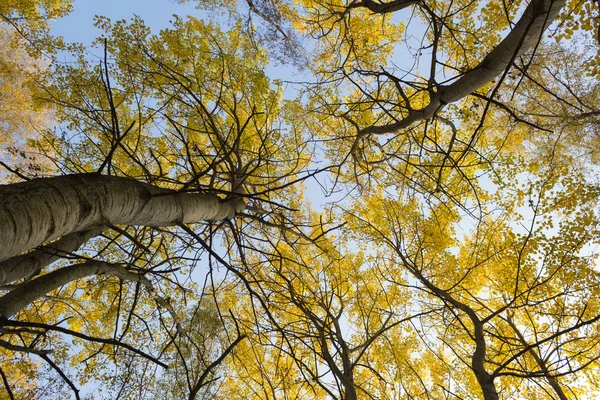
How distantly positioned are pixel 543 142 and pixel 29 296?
A: 11312mm

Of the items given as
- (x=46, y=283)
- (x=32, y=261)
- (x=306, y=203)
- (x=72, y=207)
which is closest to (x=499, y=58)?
(x=72, y=207)

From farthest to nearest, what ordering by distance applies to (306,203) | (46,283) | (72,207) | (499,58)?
(306,203) < (46,283) < (499,58) < (72,207)

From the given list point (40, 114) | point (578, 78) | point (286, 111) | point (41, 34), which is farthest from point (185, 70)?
point (40, 114)

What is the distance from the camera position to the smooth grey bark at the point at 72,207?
101 cm

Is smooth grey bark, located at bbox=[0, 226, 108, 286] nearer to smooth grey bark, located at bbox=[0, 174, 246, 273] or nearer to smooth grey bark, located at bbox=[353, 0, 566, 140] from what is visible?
smooth grey bark, located at bbox=[0, 174, 246, 273]

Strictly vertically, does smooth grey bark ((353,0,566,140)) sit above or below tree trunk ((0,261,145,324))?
above

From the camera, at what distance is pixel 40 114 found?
13.1 m

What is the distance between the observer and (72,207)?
1.20 metres

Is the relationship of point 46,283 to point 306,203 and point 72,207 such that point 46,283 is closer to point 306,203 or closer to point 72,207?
point 72,207

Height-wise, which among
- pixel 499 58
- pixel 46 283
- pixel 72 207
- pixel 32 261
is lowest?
pixel 72 207

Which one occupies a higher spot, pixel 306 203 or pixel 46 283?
pixel 306 203

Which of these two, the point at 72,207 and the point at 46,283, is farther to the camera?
the point at 46,283

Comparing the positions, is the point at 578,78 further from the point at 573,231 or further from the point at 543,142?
the point at 573,231

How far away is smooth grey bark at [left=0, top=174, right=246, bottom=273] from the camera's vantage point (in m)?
1.01
